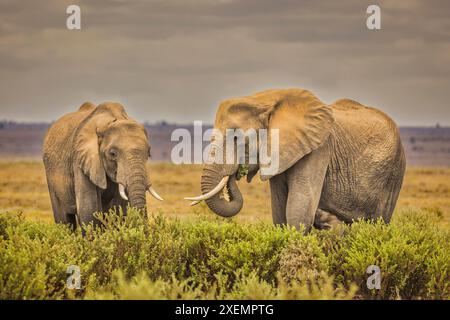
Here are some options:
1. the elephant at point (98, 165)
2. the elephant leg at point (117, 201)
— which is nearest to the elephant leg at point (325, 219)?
the elephant at point (98, 165)

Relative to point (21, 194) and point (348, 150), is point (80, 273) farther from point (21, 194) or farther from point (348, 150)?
point (21, 194)

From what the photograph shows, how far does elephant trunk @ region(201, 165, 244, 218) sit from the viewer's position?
12625mm

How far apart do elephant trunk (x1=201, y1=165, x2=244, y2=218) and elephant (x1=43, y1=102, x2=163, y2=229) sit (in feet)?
3.46

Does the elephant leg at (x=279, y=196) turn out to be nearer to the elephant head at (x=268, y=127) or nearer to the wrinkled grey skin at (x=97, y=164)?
the elephant head at (x=268, y=127)

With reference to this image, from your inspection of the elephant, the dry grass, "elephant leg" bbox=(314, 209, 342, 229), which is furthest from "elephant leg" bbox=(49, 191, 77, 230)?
the dry grass

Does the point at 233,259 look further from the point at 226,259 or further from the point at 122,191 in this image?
the point at 122,191

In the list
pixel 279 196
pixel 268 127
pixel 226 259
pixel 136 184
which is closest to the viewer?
pixel 226 259

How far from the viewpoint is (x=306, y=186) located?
13031mm

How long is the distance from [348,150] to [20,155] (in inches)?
3069

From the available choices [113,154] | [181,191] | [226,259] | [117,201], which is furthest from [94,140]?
[181,191]

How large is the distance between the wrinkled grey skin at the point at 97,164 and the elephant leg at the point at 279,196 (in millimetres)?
1690

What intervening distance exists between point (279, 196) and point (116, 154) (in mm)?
2272
